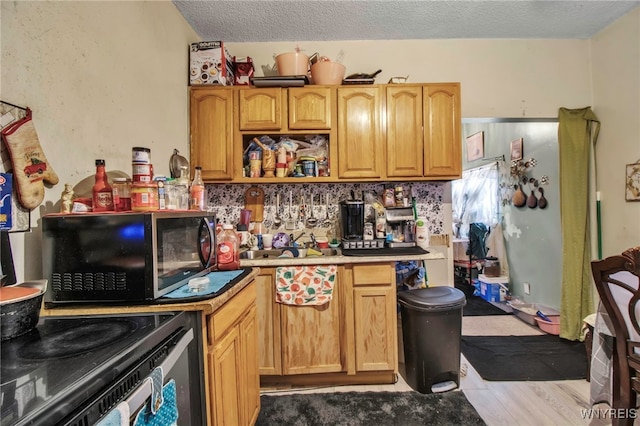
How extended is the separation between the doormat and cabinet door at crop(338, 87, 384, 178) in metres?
1.76

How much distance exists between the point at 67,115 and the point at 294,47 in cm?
200

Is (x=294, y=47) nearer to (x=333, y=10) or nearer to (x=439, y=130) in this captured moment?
(x=333, y=10)

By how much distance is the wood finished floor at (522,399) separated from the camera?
68.8 inches

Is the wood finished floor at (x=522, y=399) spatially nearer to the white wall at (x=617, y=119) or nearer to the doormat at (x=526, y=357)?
the doormat at (x=526, y=357)

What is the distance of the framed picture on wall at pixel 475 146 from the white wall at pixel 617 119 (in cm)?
160

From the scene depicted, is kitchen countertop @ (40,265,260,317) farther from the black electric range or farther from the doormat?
the doormat

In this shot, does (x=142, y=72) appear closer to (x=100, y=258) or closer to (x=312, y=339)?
(x=100, y=258)

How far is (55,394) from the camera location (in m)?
0.55

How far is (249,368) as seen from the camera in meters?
1.55

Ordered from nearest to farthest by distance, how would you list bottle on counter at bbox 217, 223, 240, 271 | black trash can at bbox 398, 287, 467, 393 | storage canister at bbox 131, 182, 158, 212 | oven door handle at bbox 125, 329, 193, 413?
oven door handle at bbox 125, 329, 193, 413 < storage canister at bbox 131, 182, 158, 212 < bottle on counter at bbox 217, 223, 240, 271 < black trash can at bbox 398, 287, 467, 393

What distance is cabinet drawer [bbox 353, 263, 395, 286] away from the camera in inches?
83.0

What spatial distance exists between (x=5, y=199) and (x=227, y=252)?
0.92 metres

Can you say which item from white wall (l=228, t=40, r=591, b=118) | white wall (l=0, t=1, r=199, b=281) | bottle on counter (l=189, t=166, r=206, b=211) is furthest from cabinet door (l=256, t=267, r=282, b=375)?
white wall (l=228, t=40, r=591, b=118)

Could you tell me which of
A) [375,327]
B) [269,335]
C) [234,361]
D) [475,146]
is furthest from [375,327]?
[475,146]
